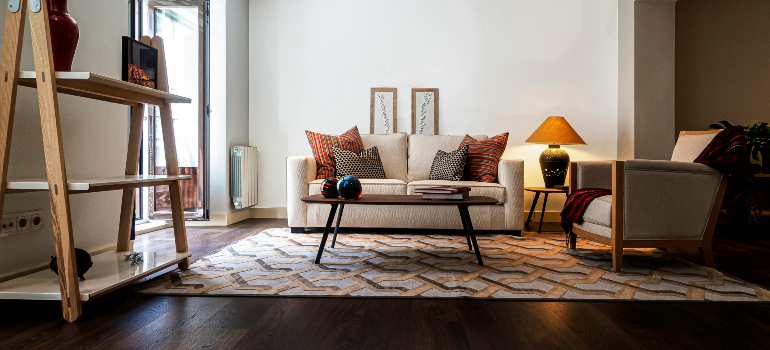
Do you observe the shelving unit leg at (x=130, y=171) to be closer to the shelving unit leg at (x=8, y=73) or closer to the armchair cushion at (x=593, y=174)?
the shelving unit leg at (x=8, y=73)

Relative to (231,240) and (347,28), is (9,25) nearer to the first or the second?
(231,240)

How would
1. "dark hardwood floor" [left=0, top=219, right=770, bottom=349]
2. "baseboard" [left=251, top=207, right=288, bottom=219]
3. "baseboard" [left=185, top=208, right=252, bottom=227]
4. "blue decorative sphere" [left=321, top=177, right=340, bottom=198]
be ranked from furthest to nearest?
1. "baseboard" [left=251, top=207, right=288, bottom=219]
2. "baseboard" [left=185, top=208, right=252, bottom=227]
3. "blue decorative sphere" [left=321, top=177, right=340, bottom=198]
4. "dark hardwood floor" [left=0, top=219, right=770, bottom=349]

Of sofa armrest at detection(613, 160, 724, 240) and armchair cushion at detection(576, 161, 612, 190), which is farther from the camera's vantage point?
armchair cushion at detection(576, 161, 612, 190)

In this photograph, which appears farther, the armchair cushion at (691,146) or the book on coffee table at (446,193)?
the armchair cushion at (691,146)

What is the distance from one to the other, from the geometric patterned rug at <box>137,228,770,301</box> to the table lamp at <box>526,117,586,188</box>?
110cm

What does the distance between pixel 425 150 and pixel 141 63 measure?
2506 mm


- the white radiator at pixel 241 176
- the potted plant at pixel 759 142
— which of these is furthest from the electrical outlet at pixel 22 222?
the potted plant at pixel 759 142

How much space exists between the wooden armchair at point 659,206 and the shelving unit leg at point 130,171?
2.37 meters

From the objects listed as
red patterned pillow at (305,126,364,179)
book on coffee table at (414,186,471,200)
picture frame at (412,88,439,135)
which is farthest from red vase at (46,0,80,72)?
picture frame at (412,88,439,135)

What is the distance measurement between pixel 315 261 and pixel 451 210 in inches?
57.9

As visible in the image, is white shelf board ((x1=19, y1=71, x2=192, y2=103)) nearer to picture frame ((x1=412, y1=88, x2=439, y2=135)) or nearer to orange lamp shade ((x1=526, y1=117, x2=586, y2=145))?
picture frame ((x1=412, y1=88, x2=439, y2=135))

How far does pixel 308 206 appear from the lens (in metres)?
3.73

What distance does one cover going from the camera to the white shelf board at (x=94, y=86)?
63.6 inches

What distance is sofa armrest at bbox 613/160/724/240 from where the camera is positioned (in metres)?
2.36
